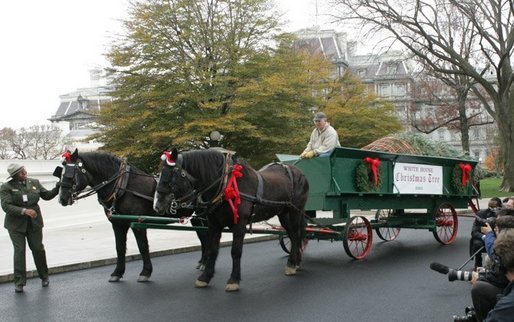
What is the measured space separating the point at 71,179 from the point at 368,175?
5.28 meters

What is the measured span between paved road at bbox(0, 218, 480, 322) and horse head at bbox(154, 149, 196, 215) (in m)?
1.27

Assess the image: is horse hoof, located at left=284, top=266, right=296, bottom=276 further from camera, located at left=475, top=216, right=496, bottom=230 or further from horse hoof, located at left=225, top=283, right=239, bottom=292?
camera, located at left=475, top=216, right=496, bottom=230

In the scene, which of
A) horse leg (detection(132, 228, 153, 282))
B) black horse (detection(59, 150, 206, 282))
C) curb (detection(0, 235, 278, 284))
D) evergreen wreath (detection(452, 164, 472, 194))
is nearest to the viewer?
black horse (detection(59, 150, 206, 282))

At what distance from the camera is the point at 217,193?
319 inches

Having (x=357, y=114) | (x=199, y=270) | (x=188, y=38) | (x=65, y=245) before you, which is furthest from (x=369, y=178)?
(x=357, y=114)

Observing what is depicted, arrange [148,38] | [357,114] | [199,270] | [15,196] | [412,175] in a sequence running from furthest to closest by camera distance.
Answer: [357,114] < [148,38] < [412,175] < [199,270] < [15,196]

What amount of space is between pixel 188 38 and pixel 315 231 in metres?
18.6

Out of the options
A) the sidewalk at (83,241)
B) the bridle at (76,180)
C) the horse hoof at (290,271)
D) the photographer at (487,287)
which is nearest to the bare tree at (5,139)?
the sidewalk at (83,241)

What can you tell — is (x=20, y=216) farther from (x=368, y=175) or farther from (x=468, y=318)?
(x=468, y=318)

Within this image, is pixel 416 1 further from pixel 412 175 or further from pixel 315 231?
pixel 315 231

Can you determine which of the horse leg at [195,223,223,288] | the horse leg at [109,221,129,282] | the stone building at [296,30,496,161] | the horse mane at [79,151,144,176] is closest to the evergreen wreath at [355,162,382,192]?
the horse leg at [195,223,223,288]

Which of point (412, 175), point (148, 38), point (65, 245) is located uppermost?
point (148, 38)

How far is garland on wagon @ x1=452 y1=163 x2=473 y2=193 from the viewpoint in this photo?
1289 centimetres

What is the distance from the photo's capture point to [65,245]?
1391 centimetres
